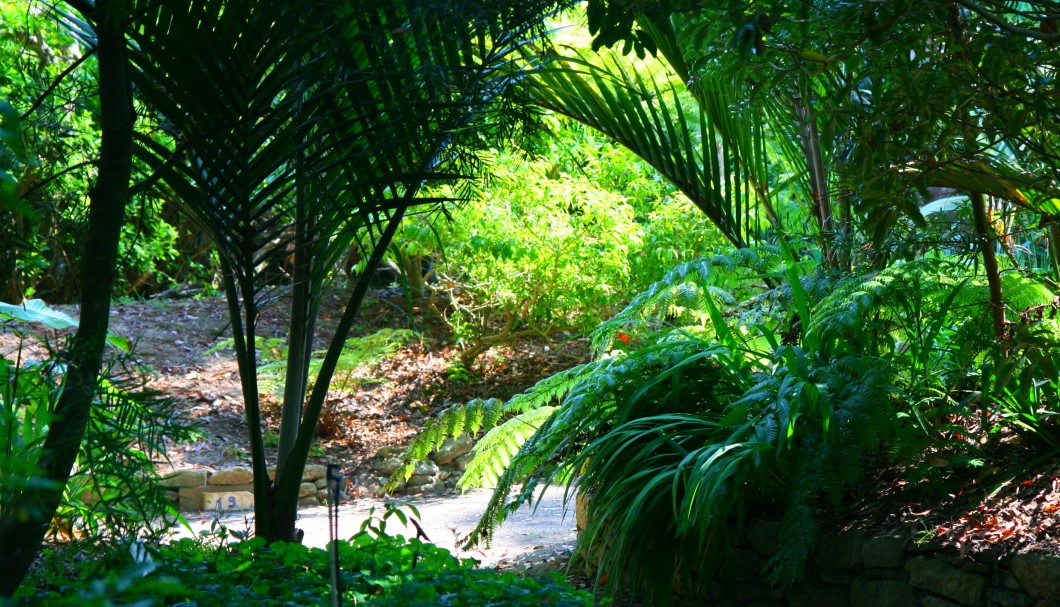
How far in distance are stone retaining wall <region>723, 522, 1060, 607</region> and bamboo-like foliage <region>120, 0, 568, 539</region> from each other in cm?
158

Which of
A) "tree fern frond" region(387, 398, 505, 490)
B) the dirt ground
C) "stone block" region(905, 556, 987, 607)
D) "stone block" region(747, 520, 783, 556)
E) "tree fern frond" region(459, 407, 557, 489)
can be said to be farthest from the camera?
the dirt ground

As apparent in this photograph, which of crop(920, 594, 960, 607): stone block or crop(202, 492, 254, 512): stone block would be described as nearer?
crop(920, 594, 960, 607): stone block

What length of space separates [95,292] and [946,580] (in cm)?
246

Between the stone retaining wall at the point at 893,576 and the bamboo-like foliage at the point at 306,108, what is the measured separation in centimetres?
158

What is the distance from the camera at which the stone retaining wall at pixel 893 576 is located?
252 centimetres

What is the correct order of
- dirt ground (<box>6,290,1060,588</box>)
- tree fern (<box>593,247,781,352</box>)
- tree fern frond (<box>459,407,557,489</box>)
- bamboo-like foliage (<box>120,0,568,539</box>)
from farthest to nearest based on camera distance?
dirt ground (<box>6,290,1060,588</box>)
tree fern frond (<box>459,407,557,489</box>)
tree fern (<box>593,247,781,352</box>)
bamboo-like foliage (<box>120,0,568,539</box>)

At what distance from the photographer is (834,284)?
11.7 feet

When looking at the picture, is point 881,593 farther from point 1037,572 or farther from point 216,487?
point 216,487

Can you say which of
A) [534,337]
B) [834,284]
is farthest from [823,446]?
[534,337]

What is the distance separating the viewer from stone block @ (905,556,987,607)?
2.61 metres

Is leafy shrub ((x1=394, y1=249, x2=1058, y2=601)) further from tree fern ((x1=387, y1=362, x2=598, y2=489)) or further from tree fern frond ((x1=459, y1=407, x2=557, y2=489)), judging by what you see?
tree fern frond ((x1=459, y1=407, x2=557, y2=489))

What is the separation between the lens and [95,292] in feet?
6.53

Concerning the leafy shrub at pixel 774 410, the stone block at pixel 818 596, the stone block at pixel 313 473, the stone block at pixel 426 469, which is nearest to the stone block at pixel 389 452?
the stone block at pixel 426 469

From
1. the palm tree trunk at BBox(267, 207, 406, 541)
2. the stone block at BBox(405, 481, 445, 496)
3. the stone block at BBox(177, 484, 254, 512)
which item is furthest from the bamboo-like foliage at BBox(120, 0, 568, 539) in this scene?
the stone block at BBox(405, 481, 445, 496)
